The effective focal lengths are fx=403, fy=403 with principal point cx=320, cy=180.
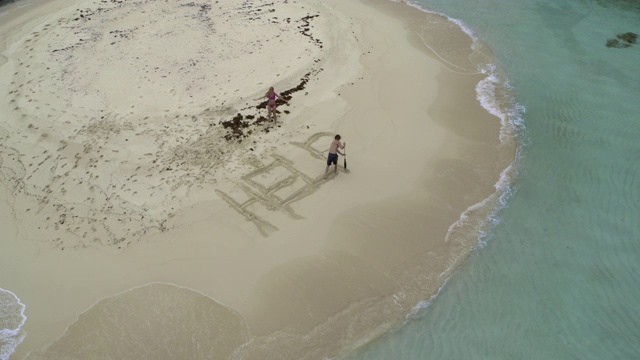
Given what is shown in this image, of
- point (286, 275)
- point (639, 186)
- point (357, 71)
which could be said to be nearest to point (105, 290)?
point (286, 275)

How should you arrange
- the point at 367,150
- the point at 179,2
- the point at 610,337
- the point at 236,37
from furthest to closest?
the point at 179,2 → the point at 236,37 → the point at 367,150 → the point at 610,337

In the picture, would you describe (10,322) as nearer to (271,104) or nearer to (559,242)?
(271,104)

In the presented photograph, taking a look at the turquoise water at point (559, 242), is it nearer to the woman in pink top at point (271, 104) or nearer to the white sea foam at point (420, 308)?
the white sea foam at point (420, 308)

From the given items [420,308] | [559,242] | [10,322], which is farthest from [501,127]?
[10,322]

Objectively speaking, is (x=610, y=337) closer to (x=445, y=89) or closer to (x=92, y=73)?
(x=445, y=89)

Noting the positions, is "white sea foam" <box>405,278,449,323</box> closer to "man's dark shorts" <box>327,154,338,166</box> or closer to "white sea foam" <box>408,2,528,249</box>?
"white sea foam" <box>408,2,528,249</box>

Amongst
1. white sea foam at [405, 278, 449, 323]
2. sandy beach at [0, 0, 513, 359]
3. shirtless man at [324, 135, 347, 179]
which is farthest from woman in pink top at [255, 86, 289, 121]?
white sea foam at [405, 278, 449, 323]
